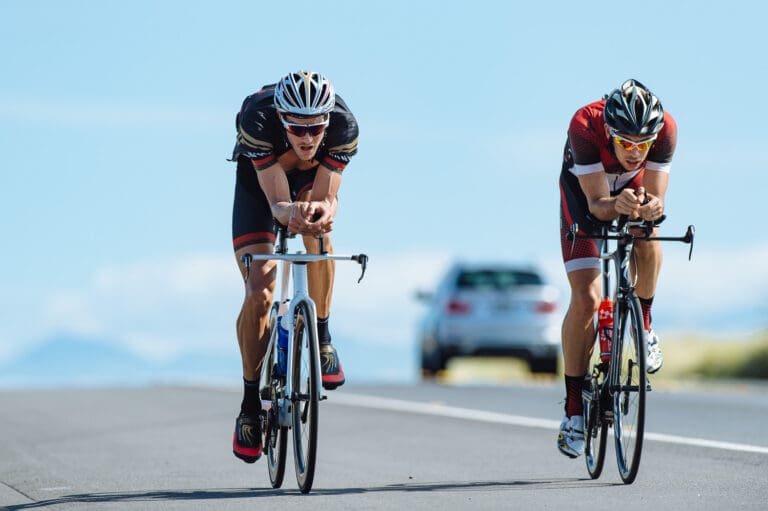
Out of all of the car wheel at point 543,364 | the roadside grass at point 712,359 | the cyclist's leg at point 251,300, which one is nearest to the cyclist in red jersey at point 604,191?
the cyclist's leg at point 251,300

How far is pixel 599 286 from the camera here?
8.77 m

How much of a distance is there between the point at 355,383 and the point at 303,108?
1355 centimetres

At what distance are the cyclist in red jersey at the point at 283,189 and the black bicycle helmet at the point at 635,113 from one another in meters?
1.45

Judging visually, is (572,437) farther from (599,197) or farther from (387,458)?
(387,458)

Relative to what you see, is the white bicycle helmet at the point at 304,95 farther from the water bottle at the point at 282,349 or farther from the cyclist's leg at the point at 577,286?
the cyclist's leg at the point at 577,286

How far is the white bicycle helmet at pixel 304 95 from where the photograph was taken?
26.3 feet

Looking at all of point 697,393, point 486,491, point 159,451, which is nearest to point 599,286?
point 486,491

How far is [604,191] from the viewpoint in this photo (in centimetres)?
839

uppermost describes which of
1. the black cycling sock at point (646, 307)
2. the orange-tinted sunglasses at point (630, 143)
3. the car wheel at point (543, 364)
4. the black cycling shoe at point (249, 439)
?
the orange-tinted sunglasses at point (630, 143)

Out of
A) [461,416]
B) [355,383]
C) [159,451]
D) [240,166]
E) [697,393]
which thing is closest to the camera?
[240,166]

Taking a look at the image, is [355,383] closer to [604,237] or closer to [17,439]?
[17,439]

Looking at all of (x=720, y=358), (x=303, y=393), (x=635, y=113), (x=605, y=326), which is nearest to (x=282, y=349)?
(x=303, y=393)

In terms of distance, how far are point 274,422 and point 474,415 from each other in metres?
6.29

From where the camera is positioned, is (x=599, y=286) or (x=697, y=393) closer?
(x=599, y=286)
